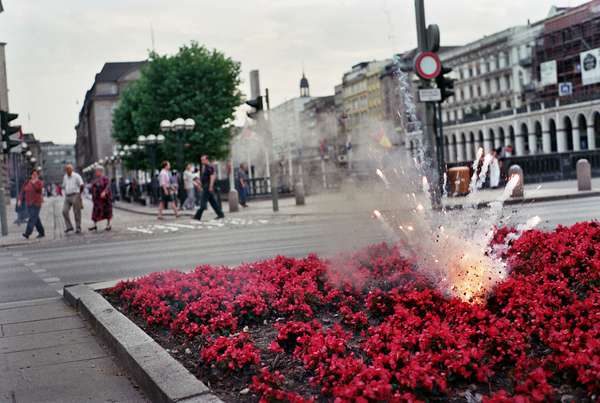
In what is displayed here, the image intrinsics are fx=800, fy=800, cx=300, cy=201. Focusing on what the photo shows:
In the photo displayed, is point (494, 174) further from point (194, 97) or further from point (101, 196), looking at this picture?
point (194, 97)

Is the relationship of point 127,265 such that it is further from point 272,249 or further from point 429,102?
point 429,102

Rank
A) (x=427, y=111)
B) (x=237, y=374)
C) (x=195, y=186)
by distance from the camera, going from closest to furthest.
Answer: (x=237, y=374)
(x=427, y=111)
(x=195, y=186)

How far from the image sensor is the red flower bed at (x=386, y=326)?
3.63 metres

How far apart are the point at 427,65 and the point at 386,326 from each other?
13.1 m

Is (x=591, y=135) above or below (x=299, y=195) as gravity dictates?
above

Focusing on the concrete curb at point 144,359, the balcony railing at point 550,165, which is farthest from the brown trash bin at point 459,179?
the concrete curb at point 144,359

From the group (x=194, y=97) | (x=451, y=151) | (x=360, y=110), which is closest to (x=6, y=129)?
(x=360, y=110)

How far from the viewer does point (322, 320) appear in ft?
18.2

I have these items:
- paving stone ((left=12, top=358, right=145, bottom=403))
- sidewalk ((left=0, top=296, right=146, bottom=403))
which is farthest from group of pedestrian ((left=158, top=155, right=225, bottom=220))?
paving stone ((left=12, top=358, right=145, bottom=403))

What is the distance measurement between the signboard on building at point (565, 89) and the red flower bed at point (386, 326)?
255 feet

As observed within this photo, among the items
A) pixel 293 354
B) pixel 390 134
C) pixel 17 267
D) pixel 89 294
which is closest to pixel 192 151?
pixel 390 134

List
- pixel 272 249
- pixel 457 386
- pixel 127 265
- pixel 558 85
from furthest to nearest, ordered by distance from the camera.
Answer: pixel 558 85
pixel 272 249
pixel 127 265
pixel 457 386

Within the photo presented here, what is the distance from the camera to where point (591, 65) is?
74312mm

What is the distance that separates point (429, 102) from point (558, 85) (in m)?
69.0
